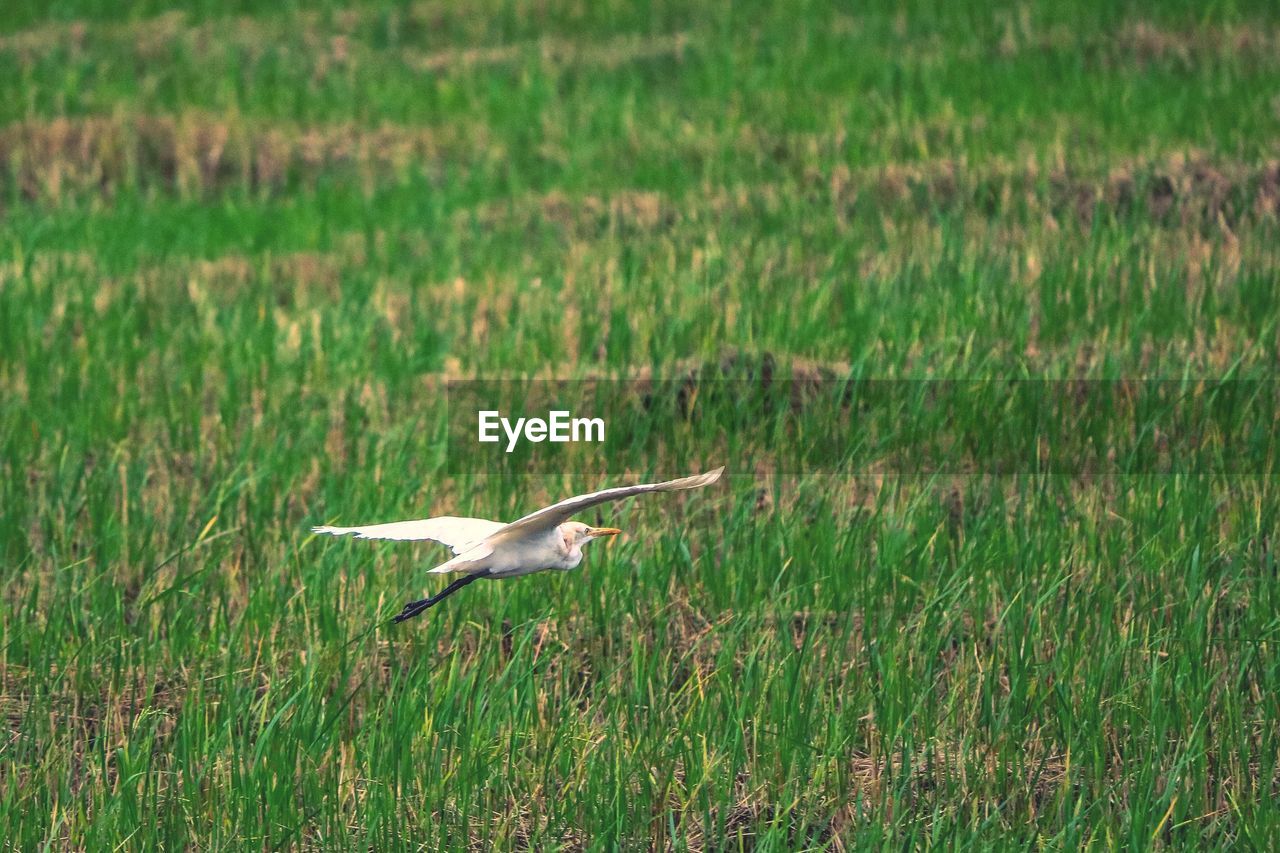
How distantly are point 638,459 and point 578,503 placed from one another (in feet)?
8.75

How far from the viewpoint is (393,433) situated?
15.4 ft

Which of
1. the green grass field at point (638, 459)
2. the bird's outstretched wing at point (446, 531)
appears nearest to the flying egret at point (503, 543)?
the bird's outstretched wing at point (446, 531)

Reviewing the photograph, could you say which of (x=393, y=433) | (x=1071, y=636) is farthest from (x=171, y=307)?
(x=1071, y=636)

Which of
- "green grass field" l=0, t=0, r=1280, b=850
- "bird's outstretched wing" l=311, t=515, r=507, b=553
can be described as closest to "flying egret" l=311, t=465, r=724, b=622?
"bird's outstretched wing" l=311, t=515, r=507, b=553

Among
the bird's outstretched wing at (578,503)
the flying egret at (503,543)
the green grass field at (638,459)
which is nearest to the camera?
the bird's outstretched wing at (578,503)

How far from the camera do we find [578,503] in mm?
1999

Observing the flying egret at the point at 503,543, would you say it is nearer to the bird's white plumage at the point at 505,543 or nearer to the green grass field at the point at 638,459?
the bird's white plumage at the point at 505,543

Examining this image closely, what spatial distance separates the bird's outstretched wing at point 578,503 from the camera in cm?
194

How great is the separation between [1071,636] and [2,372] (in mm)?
3561

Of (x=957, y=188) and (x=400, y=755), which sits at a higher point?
(x=957, y=188)

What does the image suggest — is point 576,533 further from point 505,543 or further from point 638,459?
point 638,459

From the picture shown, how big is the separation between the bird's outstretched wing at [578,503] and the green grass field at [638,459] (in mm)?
813

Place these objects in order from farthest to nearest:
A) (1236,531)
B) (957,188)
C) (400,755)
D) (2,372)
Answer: (957,188), (2,372), (1236,531), (400,755)

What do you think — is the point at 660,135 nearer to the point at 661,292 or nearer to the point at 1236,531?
the point at 661,292
